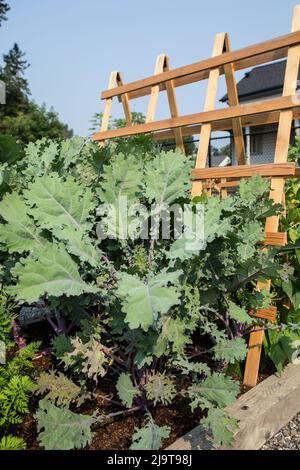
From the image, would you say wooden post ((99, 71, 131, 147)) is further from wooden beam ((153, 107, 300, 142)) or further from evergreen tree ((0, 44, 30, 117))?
evergreen tree ((0, 44, 30, 117))

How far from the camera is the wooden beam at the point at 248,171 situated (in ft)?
7.54

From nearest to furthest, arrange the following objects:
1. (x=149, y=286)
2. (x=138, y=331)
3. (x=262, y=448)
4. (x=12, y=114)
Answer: (x=149, y=286) → (x=138, y=331) → (x=262, y=448) → (x=12, y=114)

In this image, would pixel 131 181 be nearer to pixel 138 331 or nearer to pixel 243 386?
pixel 138 331

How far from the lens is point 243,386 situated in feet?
7.79

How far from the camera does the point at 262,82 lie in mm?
22359

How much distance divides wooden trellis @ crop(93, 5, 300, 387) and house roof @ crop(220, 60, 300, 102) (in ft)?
55.0

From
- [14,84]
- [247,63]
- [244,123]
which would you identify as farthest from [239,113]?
[14,84]

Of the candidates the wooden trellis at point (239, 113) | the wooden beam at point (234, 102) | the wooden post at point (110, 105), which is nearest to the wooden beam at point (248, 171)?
the wooden trellis at point (239, 113)

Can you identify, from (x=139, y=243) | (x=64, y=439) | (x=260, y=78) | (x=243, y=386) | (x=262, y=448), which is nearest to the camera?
(x=64, y=439)

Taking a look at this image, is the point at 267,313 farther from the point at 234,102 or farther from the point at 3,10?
the point at 3,10

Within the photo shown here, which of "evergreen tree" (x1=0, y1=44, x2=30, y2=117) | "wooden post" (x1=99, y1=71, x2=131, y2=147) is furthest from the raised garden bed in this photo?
"evergreen tree" (x1=0, y1=44, x2=30, y2=117)

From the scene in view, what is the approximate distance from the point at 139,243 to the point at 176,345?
2.28ft

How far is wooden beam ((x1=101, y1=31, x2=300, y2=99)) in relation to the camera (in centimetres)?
249

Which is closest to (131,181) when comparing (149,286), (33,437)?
(149,286)
